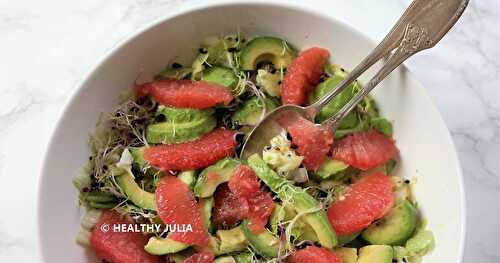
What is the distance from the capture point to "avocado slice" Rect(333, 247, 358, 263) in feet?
5.42

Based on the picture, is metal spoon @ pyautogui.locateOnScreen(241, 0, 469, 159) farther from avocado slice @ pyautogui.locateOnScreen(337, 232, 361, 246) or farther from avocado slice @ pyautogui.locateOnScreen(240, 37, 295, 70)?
avocado slice @ pyautogui.locateOnScreen(337, 232, 361, 246)

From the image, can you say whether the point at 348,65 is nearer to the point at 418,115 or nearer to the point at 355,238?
the point at 418,115

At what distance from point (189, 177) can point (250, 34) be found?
0.44m

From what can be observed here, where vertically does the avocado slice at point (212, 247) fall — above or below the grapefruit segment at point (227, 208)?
below

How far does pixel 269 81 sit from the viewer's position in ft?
5.80

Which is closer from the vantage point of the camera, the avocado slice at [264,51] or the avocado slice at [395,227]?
the avocado slice at [395,227]

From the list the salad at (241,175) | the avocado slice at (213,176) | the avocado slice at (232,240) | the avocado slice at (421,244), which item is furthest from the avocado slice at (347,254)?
the avocado slice at (213,176)

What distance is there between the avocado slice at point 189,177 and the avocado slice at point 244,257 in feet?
0.72

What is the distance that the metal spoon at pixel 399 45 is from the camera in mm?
1514

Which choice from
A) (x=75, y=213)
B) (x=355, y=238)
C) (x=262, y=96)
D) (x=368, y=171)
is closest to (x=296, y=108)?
(x=262, y=96)

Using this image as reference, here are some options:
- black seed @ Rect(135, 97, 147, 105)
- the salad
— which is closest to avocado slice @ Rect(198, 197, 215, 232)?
the salad

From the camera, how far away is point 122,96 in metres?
1.76

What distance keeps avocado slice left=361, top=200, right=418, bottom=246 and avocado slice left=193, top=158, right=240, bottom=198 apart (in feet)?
1.33

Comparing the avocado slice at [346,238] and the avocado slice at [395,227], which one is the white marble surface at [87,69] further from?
the avocado slice at [346,238]
